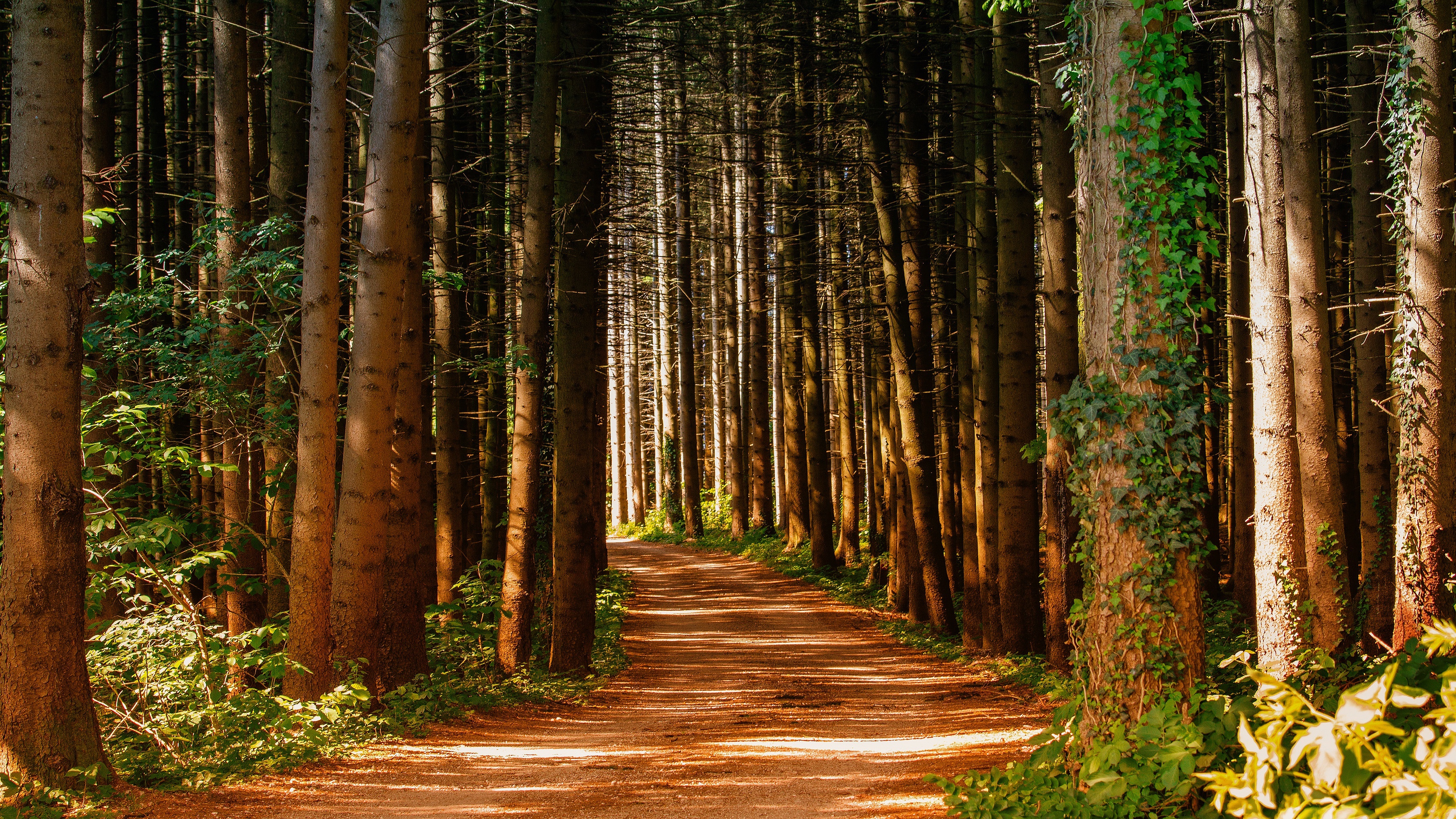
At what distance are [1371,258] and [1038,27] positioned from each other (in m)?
4.46

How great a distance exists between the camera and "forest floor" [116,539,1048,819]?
596 centimetres

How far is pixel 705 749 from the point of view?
314 inches

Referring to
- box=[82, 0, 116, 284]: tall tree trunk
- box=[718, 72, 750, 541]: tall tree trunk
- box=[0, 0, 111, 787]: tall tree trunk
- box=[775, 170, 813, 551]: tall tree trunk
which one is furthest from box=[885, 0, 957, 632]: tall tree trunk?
box=[718, 72, 750, 541]: tall tree trunk

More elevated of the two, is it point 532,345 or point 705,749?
point 532,345

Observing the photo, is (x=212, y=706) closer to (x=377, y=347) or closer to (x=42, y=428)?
(x=42, y=428)

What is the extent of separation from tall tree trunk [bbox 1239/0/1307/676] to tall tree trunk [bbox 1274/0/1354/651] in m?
0.13

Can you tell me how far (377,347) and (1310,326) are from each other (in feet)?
25.9

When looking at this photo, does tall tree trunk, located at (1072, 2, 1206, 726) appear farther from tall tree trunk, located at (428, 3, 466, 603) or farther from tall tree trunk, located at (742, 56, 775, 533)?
tall tree trunk, located at (742, 56, 775, 533)

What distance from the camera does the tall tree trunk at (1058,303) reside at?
32.3ft

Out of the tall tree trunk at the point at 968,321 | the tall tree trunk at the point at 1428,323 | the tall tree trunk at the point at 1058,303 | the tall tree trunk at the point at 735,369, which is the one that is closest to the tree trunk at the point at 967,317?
the tall tree trunk at the point at 968,321

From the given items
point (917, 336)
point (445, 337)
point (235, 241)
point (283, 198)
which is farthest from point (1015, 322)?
point (235, 241)

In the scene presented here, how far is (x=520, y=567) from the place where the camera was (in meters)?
11.3

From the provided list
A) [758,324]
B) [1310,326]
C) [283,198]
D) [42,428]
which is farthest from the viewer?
[758,324]

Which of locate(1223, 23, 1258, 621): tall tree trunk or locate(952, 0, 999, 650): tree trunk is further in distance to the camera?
locate(952, 0, 999, 650): tree trunk
